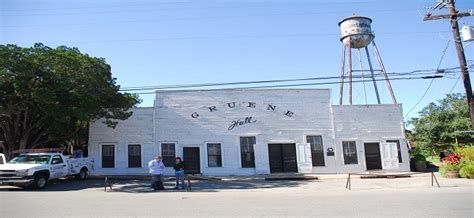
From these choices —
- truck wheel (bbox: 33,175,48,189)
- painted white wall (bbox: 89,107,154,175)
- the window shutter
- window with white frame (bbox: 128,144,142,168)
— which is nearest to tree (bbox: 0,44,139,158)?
painted white wall (bbox: 89,107,154,175)

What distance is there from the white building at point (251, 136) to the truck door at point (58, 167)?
5.28 meters

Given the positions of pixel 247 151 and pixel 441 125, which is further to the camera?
pixel 441 125

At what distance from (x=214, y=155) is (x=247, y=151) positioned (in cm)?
210

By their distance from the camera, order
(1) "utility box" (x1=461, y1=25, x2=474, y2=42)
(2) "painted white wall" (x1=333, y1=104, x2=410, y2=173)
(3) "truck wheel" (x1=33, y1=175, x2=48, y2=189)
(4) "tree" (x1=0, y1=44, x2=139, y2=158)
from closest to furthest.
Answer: (3) "truck wheel" (x1=33, y1=175, x2=48, y2=189) < (1) "utility box" (x1=461, y1=25, x2=474, y2=42) < (4) "tree" (x1=0, y1=44, x2=139, y2=158) < (2) "painted white wall" (x1=333, y1=104, x2=410, y2=173)

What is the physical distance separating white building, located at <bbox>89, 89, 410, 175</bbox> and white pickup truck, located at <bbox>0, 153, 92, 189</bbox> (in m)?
4.07

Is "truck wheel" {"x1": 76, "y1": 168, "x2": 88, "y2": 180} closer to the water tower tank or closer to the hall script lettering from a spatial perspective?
the hall script lettering

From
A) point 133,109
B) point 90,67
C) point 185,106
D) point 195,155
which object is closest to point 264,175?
point 195,155

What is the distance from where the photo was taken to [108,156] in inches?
1030

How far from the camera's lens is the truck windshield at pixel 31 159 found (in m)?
19.0

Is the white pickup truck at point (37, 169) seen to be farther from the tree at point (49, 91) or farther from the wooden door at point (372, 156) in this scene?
the wooden door at point (372, 156)

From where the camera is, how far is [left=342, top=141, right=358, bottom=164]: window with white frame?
26.3 m

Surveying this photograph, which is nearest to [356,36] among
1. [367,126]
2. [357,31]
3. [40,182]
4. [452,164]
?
[357,31]

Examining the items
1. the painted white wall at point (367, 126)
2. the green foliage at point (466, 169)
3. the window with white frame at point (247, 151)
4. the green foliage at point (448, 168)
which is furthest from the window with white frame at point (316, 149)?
the green foliage at point (466, 169)

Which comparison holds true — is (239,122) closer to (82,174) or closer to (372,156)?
(372,156)
